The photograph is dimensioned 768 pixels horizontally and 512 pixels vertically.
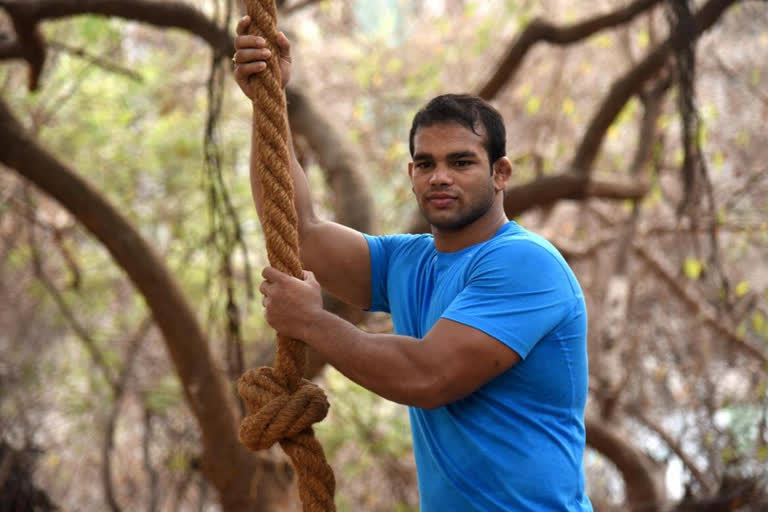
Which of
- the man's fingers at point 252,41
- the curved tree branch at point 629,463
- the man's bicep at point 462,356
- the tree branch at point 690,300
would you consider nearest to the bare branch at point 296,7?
the tree branch at point 690,300

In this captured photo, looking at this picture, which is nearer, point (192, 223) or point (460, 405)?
point (460, 405)

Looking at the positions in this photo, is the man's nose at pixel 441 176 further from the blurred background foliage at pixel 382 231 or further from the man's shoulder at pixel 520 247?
the blurred background foliage at pixel 382 231

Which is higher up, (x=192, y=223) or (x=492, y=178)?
(x=192, y=223)

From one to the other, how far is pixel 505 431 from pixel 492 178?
496mm

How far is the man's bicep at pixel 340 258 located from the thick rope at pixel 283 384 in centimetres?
31

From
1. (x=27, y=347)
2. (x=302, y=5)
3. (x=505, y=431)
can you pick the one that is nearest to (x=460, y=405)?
(x=505, y=431)

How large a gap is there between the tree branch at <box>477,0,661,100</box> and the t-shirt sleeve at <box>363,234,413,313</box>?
2.53 meters

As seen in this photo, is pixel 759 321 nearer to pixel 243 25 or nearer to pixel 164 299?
pixel 164 299

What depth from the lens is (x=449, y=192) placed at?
1.73m

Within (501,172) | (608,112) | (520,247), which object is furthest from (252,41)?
(608,112)

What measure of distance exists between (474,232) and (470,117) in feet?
0.73

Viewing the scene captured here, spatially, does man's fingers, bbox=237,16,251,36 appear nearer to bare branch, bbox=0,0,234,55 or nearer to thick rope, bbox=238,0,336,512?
thick rope, bbox=238,0,336,512

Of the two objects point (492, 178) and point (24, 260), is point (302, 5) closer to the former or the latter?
point (24, 260)

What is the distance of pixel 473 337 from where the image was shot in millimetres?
1498
